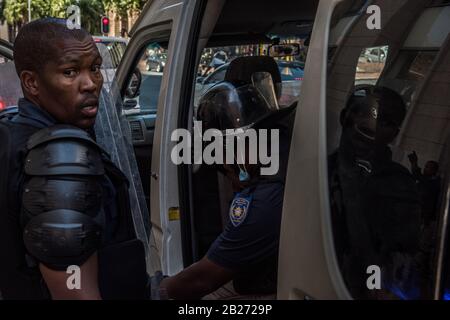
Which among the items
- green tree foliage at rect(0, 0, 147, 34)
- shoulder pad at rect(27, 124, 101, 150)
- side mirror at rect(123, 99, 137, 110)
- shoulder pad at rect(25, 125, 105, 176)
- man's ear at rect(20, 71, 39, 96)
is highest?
green tree foliage at rect(0, 0, 147, 34)

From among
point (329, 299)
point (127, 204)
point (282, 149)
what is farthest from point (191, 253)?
point (329, 299)

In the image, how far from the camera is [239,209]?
85.5 inches

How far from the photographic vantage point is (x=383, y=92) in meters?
1.65

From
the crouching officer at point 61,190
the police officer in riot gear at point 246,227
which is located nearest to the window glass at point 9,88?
the police officer in riot gear at point 246,227

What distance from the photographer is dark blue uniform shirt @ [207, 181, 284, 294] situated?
7.02ft

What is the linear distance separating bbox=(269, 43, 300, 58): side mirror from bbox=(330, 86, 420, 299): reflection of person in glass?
6.42 feet

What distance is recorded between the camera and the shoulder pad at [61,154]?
1.26 meters

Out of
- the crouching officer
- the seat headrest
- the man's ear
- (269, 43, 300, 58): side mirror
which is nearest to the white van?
the crouching officer

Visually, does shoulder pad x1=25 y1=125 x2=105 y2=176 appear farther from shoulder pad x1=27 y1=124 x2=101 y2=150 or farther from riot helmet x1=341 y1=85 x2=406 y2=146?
riot helmet x1=341 y1=85 x2=406 y2=146

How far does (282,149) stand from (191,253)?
859 mm

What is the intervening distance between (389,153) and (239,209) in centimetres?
75

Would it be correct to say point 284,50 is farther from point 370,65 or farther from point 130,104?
point 370,65

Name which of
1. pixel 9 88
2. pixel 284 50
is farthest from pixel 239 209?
pixel 284 50

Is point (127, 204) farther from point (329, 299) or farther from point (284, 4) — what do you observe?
point (284, 4)
